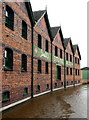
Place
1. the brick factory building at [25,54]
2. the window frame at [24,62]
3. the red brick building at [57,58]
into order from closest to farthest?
the brick factory building at [25,54]
the window frame at [24,62]
the red brick building at [57,58]

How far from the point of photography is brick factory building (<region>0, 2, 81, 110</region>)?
11.3 m

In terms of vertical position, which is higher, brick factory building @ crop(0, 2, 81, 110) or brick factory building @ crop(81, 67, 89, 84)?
brick factory building @ crop(0, 2, 81, 110)

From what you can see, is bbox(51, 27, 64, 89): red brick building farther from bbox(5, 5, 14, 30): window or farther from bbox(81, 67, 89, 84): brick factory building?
bbox(81, 67, 89, 84): brick factory building

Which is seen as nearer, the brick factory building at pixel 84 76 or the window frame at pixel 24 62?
the window frame at pixel 24 62

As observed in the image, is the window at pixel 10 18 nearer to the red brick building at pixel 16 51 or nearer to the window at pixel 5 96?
the red brick building at pixel 16 51

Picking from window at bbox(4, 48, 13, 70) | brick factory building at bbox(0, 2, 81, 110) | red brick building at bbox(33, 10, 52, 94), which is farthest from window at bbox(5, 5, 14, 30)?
red brick building at bbox(33, 10, 52, 94)

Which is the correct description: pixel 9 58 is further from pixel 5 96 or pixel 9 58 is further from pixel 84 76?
pixel 84 76

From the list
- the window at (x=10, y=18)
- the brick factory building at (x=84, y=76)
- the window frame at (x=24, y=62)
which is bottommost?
the brick factory building at (x=84, y=76)

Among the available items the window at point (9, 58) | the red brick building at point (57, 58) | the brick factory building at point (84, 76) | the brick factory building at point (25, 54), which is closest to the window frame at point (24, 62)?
the brick factory building at point (25, 54)

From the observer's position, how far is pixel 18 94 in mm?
12688

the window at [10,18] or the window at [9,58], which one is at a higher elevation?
the window at [10,18]

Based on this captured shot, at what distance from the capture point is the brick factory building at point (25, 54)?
1134cm

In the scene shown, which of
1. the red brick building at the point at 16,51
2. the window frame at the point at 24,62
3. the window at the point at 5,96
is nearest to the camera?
the window at the point at 5,96

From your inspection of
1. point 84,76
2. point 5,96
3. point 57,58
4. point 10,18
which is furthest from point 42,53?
point 84,76
